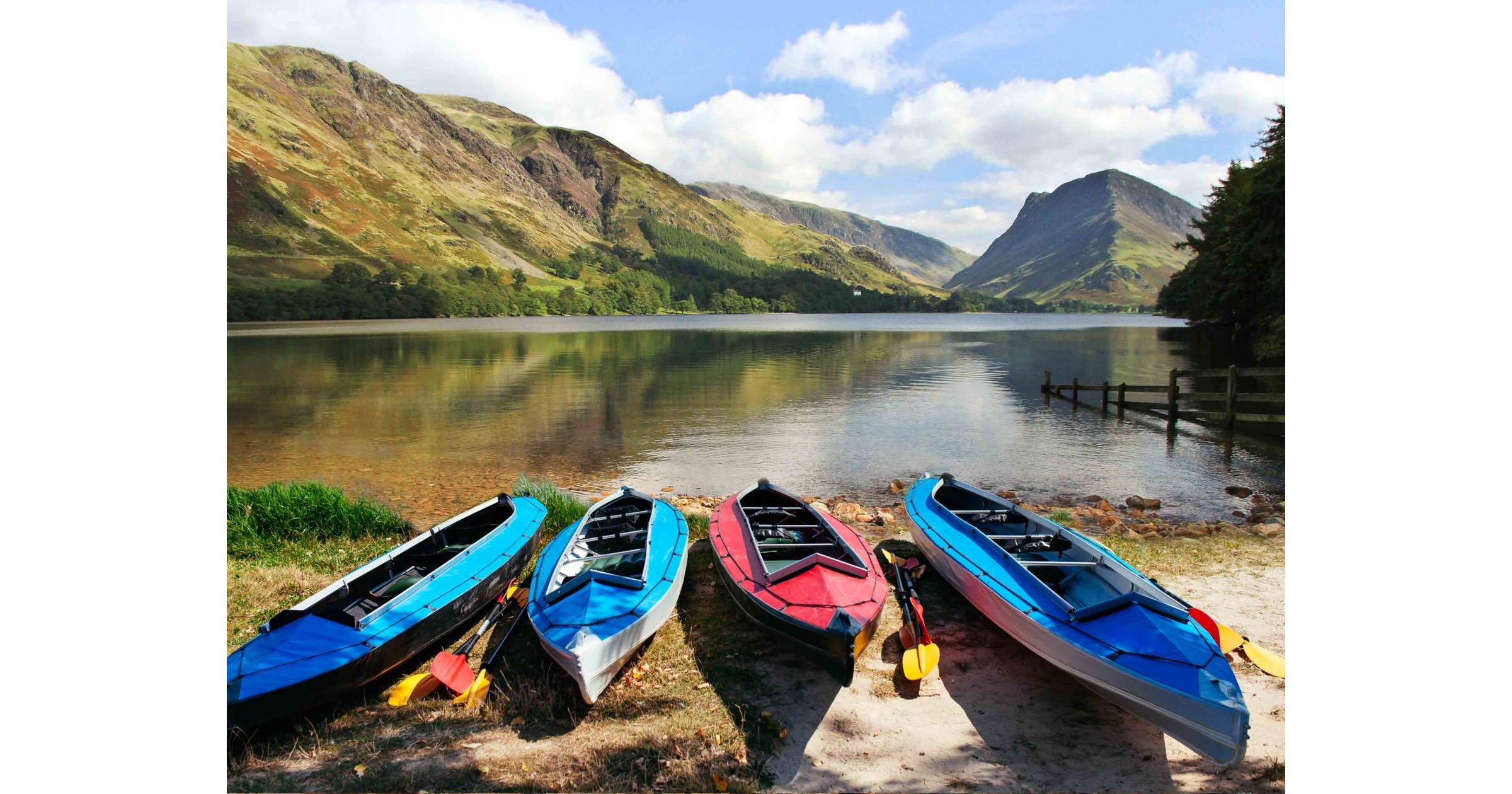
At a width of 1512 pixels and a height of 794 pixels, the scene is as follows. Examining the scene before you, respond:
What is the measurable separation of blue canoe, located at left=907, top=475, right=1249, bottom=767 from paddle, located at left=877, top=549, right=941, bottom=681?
57 centimetres

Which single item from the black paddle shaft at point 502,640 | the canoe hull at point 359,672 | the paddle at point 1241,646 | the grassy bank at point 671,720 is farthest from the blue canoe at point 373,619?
the paddle at point 1241,646

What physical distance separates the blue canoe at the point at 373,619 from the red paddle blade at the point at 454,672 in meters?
0.39

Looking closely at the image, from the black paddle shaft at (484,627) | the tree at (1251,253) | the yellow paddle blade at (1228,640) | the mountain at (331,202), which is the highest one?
the mountain at (331,202)

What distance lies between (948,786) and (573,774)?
8.12 feet

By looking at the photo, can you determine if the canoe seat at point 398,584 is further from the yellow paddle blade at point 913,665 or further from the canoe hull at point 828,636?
the yellow paddle blade at point 913,665

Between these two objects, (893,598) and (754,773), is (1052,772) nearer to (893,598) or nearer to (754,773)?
(754,773)

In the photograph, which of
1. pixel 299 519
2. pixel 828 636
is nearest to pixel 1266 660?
pixel 828 636

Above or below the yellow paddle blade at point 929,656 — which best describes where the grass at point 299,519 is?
above

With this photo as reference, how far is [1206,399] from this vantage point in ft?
76.5

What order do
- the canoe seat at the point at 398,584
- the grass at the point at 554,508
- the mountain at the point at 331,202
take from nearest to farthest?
the canoe seat at the point at 398,584 < the grass at the point at 554,508 < the mountain at the point at 331,202

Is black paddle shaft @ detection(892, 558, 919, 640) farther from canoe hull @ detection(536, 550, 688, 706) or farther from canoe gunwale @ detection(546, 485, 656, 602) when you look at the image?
canoe gunwale @ detection(546, 485, 656, 602)

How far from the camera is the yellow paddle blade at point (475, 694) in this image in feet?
18.2

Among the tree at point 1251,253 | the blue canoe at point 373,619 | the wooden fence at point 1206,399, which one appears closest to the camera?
the blue canoe at point 373,619

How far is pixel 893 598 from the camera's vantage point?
301 inches
